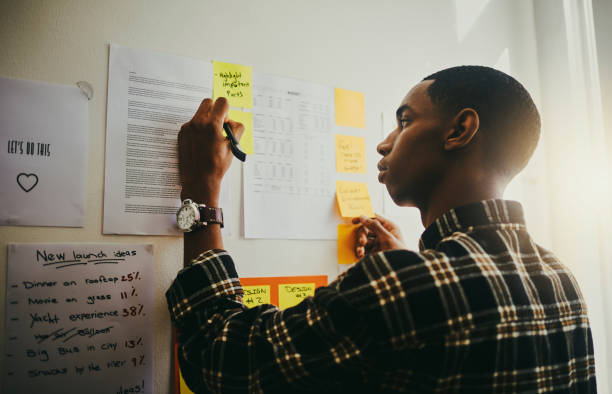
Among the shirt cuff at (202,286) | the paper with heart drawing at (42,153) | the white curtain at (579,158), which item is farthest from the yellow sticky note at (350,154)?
the white curtain at (579,158)

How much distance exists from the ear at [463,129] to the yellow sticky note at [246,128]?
1.40ft

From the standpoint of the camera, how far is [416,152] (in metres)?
0.73

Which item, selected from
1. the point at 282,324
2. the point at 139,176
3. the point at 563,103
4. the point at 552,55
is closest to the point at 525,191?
the point at 563,103

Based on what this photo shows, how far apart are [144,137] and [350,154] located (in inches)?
19.8

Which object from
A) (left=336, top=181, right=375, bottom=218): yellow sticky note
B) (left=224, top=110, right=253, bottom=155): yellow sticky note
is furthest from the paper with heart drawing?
(left=336, top=181, right=375, bottom=218): yellow sticky note

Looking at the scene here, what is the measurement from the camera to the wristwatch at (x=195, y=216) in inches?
28.5

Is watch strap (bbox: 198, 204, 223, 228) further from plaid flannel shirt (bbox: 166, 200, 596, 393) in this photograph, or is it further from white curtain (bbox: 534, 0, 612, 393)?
white curtain (bbox: 534, 0, 612, 393)

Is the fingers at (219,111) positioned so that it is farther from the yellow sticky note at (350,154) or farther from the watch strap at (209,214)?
the yellow sticky note at (350,154)

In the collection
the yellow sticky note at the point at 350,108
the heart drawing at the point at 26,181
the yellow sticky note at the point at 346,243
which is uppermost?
the yellow sticky note at the point at 350,108

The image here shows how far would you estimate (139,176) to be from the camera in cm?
79

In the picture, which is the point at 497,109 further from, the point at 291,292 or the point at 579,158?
the point at 579,158

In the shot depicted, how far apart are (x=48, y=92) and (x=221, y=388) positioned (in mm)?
602

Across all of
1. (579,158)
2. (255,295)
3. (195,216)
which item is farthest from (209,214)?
(579,158)

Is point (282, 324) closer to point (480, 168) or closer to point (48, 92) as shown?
point (480, 168)
